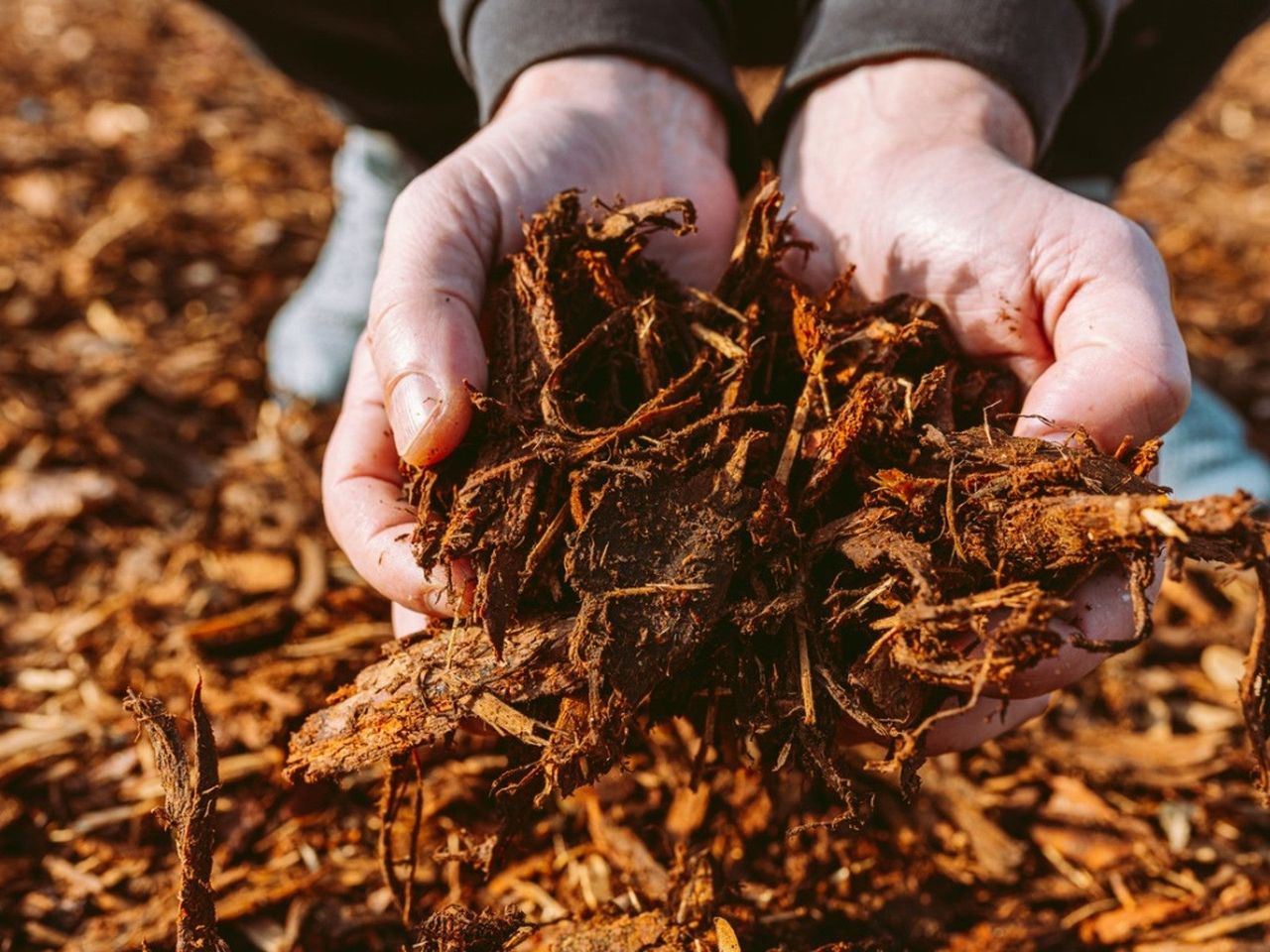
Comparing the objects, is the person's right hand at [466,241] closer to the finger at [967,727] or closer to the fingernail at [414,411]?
the fingernail at [414,411]

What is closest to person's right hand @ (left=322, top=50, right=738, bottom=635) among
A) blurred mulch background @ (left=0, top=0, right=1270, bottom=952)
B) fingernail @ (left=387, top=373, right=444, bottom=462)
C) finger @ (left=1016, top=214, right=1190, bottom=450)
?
fingernail @ (left=387, top=373, right=444, bottom=462)

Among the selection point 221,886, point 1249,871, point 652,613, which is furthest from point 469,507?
point 1249,871

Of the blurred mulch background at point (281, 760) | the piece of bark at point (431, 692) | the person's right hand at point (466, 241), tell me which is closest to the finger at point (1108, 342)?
the blurred mulch background at point (281, 760)

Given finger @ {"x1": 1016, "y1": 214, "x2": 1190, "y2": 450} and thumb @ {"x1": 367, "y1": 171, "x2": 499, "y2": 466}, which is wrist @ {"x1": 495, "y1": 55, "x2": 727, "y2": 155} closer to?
thumb @ {"x1": 367, "y1": 171, "x2": 499, "y2": 466}

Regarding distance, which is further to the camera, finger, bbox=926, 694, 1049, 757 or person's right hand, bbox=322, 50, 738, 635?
finger, bbox=926, 694, 1049, 757

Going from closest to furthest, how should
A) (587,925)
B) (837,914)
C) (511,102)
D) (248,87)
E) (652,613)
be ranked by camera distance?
1. (652,613)
2. (587,925)
3. (837,914)
4. (511,102)
5. (248,87)

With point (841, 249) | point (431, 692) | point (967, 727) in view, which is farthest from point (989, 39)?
point (431, 692)

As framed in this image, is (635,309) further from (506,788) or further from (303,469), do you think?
(303,469)
